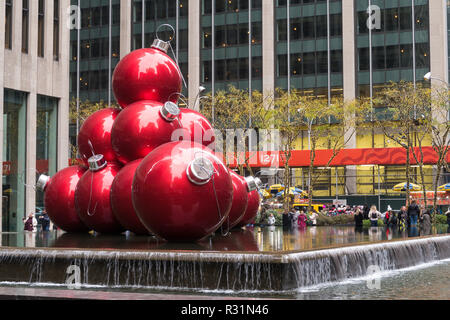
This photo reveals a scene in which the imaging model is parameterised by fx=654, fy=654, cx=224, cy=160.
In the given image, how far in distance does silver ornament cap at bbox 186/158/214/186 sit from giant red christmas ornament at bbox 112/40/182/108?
3.57 m

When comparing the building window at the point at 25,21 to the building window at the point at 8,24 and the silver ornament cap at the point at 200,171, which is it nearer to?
the building window at the point at 8,24

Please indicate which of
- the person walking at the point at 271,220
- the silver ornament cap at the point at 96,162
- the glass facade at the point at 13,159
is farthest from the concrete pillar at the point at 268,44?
the silver ornament cap at the point at 96,162

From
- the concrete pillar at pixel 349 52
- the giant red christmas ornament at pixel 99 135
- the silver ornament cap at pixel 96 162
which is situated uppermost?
the concrete pillar at pixel 349 52

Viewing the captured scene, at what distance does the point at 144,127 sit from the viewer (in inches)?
556

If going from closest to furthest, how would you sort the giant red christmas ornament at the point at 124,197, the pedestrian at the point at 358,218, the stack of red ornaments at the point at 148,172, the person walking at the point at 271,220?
the stack of red ornaments at the point at 148,172 < the giant red christmas ornament at the point at 124,197 < the pedestrian at the point at 358,218 < the person walking at the point at 271,220

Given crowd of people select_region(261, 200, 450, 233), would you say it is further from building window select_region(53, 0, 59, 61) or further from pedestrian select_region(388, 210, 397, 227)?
building window select_region(53, 0, 59, 61)

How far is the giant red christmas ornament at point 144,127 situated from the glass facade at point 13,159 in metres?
18.1

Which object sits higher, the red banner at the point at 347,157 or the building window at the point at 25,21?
the building window at the point at 25,21

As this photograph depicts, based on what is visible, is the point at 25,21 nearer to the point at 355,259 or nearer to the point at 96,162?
the point at 96,162

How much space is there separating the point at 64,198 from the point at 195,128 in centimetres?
405

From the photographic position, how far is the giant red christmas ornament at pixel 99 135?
15656 millimetres

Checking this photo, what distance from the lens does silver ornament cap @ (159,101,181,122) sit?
45.9ft

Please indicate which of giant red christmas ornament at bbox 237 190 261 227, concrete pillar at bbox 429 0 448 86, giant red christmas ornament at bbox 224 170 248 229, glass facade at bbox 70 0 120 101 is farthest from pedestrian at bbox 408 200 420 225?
glass facade at bbox 70 0 120 101

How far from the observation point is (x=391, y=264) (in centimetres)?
1443
